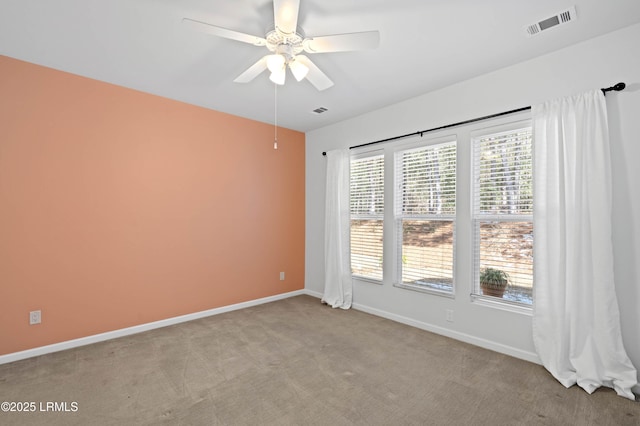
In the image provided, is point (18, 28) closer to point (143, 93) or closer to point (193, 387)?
point (143, 93)

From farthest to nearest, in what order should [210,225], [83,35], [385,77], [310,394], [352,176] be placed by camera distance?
[352,176] → [210,225] → [385,77] → [83,35] → [310,394]

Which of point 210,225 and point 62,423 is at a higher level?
point 210,225

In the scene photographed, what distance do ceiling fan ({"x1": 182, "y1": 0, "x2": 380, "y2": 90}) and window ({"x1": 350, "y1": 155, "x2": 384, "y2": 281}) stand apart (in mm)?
1973

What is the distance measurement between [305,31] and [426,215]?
2.41 meters

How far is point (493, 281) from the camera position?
10.5 feet

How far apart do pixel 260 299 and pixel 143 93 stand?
315 cm

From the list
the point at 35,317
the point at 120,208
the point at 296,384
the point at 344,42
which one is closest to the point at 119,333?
the point at 35,317

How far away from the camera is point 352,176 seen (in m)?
4.70

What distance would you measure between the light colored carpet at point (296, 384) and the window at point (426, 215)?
29.4 inches

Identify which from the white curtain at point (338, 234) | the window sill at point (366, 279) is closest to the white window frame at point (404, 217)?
the window sill at point (366, 279)

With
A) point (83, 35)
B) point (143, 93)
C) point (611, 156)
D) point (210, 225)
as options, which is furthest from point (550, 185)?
point (143, 93)

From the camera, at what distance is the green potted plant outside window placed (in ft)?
10.3

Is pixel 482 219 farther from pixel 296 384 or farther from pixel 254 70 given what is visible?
pixel 254 70

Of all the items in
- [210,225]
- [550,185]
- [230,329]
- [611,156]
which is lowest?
[230,329]
